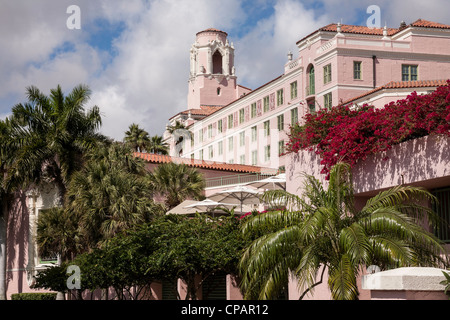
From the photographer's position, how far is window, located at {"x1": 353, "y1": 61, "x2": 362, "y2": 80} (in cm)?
5169

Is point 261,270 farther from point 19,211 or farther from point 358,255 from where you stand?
point 19,211

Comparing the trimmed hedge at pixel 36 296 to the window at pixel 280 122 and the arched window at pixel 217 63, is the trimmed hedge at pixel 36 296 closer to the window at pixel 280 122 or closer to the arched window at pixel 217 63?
the window at pixel 280 122

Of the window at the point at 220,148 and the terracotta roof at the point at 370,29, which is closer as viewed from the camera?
the terracotta roof at the point at 370,29

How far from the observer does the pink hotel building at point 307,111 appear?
54.4 ft

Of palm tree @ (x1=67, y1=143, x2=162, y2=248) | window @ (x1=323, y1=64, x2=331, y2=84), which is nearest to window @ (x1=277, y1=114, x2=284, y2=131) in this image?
window @ (x1=323, y1=64, x2=331, y2=84)

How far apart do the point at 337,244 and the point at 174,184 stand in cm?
2193

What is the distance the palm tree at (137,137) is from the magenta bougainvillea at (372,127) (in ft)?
135

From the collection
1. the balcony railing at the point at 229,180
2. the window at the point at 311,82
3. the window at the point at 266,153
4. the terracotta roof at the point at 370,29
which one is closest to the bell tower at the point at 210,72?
the window at the point at 266,153

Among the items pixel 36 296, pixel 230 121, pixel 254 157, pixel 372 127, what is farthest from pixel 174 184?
pixel 230 121

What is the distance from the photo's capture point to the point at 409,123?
16.2 m

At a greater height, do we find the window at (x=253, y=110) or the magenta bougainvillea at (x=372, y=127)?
the window at (x=253, y=110)

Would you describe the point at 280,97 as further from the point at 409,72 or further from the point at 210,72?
the point at 210,72

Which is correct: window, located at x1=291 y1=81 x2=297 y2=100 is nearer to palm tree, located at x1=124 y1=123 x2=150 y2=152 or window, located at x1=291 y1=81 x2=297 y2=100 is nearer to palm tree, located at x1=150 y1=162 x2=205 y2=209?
palm tree, located at x1=124 y1=123 x2=150 y2=152
